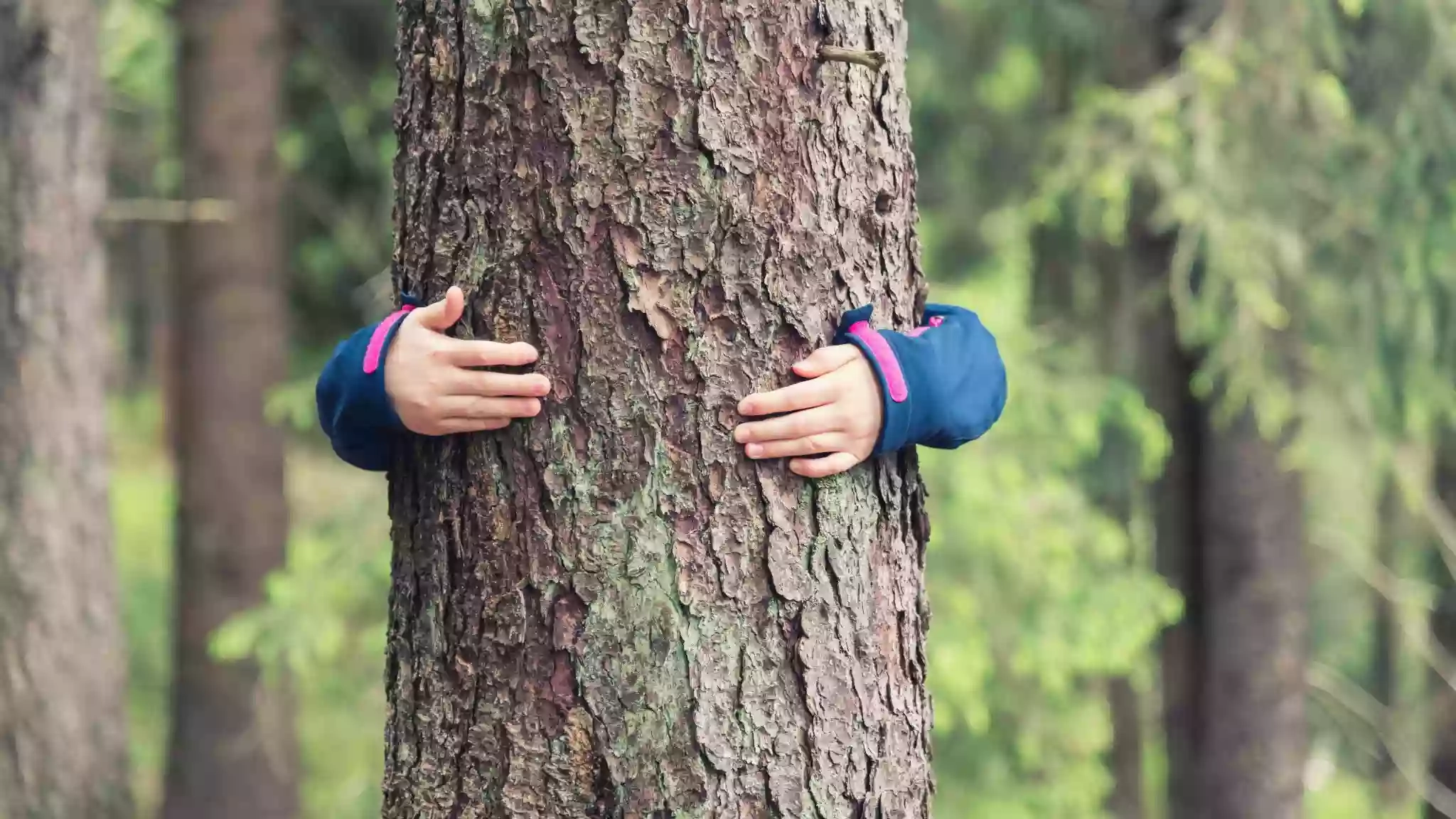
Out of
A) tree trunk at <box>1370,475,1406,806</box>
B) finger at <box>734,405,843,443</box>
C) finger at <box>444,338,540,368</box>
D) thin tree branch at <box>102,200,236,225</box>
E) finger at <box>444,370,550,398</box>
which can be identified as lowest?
tree trunk at <box>1370,475,1406,806</box>

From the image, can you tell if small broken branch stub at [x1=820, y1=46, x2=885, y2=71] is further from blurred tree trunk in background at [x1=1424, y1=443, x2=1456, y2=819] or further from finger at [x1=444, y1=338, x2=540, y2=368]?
blurred tree trunk in background at [x1=1424, y1=443, x2=1456, y2=819]

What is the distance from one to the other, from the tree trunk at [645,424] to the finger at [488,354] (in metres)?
0.03

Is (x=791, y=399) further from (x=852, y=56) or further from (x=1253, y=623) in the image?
(x=1253, y=623)

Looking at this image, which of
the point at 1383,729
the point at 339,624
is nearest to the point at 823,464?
the point at 339,624

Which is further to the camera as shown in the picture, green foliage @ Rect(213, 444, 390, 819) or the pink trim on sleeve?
green foliage @ Rect(213, 444, 390, 819)

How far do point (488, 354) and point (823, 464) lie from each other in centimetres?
45

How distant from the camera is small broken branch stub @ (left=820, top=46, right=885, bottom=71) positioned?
1629 millimetres

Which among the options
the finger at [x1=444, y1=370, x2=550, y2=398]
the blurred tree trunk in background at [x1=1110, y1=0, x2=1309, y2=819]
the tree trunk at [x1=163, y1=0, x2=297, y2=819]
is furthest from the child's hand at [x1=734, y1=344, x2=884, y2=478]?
the tree trunk at [x1=163, y1=0, x2=297, y2=819]

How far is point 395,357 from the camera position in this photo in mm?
1634

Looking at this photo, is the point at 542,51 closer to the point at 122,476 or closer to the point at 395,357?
the point at 395,357

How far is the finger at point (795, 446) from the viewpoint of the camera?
5.16 feet

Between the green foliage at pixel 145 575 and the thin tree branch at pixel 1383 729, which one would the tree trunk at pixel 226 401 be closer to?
the green foliage at pixel 145 575

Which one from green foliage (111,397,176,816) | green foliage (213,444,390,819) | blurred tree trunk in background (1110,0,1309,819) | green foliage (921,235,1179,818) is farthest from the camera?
green foliage (111,397,176,816)

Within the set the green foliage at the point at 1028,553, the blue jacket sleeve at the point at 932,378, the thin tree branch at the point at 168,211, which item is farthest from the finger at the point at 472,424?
the thin tree branch at the point at 168,211
